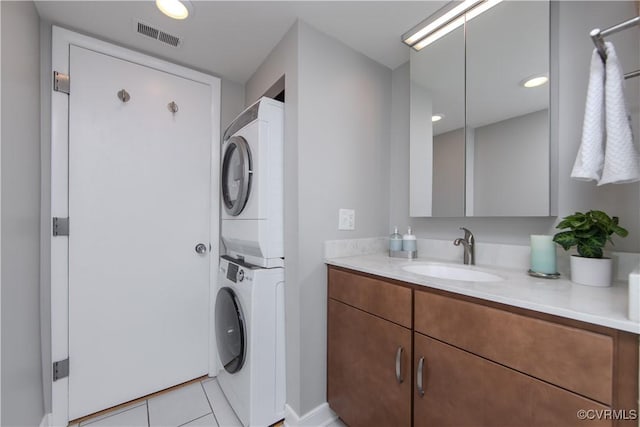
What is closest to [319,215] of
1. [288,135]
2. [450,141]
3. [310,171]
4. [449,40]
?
[310,171]

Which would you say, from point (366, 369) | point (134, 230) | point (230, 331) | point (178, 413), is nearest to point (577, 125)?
point (366, 369)

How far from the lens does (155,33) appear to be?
5.12 feet

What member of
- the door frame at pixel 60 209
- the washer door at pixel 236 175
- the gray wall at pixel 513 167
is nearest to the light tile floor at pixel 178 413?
the door frame at pixel 60 209

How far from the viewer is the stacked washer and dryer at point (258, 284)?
1.40 meters

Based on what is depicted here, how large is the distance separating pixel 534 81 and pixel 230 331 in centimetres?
210

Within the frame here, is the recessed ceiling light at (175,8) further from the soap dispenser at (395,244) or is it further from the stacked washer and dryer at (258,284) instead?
the soap dispenser at (395,244)

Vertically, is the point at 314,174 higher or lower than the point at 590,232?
higher

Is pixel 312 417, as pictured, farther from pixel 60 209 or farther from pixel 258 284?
pixel 60 209

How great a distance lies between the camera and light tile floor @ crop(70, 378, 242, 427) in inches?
59.3

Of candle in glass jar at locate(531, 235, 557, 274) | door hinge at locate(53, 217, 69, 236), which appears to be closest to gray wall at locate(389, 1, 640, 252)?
candle in glass jar at locate(531, 235, 557, 274)

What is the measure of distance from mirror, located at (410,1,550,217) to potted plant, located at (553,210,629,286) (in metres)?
0.23

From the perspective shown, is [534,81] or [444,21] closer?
[534,81]

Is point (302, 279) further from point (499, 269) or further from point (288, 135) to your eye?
point (499, 269)

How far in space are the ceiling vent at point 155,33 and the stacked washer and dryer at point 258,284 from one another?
25.1 inches
